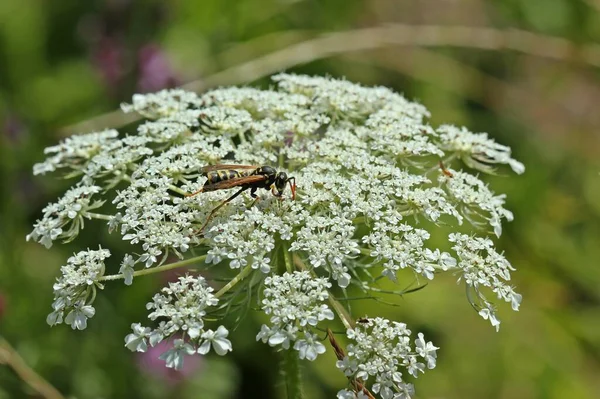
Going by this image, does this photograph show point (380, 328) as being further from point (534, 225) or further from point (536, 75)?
point (536, 75)

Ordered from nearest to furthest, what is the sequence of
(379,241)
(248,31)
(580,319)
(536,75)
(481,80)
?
1. (379,241)
2. (580,319)
3. (248,31)
4. (481,80)
5. (536,75)

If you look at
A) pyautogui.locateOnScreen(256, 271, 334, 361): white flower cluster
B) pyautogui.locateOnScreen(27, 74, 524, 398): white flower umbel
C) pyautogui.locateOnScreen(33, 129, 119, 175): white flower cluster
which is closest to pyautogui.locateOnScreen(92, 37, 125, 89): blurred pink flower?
pyautogui.locateOnScreen(27, 74, 524, 398): white flower umbel

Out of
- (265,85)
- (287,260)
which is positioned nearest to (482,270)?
(287,260)

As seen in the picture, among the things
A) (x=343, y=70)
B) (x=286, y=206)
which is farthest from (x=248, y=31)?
(x=286, y=206)

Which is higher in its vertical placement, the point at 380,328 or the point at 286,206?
the point at 286,206

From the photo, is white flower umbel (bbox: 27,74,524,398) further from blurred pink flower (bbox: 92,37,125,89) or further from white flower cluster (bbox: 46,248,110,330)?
blurred pink flower (bbox: 92,37,125,89)

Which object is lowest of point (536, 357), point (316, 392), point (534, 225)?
point (316, 392)

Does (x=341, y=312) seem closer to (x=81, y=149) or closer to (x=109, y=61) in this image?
(x=81, y=149)
